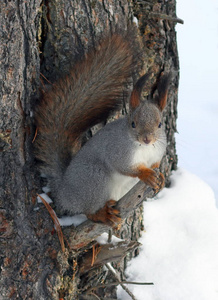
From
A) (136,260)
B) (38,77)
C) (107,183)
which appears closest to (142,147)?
(107,183)

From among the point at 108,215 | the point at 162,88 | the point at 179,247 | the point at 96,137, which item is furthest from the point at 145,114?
the point at 179,247

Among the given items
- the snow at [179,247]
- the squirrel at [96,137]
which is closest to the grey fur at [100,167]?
the squirrel at [96,137]

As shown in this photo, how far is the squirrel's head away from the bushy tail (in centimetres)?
14

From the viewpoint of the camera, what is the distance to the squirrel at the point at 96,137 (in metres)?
1.29

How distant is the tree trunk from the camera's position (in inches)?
50.1

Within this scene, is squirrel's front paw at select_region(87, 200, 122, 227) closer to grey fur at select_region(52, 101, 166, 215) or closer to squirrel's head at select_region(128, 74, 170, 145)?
grey fur at select_region(52, 101, 166, 215)

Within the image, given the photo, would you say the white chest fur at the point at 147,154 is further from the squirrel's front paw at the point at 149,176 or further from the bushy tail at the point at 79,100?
the bushy tail at the point at 79,100

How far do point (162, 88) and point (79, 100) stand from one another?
31 cm

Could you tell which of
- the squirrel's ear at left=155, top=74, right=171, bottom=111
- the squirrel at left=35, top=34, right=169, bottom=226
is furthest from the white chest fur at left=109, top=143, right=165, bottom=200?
the squirrel's ear at left=155, top=74, right=171, bottom=111

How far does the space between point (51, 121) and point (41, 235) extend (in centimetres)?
40

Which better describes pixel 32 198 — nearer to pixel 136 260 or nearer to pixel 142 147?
pixel 142 147

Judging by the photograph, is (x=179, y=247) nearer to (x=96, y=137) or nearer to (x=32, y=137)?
(x=96, y=137)

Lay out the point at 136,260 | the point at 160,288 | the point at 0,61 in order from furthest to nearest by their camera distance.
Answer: the point at 136,260, the point at 160,288, the point at 0,61

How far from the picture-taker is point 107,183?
1340 millimetres
